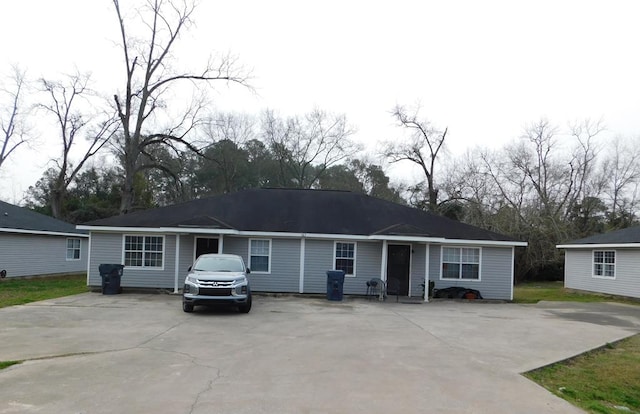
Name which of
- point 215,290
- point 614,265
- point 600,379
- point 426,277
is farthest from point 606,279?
point 215,290

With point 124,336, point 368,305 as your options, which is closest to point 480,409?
point 124,336

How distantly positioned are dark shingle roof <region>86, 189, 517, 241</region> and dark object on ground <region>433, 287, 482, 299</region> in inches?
84.7

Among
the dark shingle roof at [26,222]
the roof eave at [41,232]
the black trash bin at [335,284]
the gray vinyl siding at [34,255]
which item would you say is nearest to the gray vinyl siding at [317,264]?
the black trash bin at [335,284]

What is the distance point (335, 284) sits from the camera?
18531mm

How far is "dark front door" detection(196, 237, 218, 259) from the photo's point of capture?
786 inches

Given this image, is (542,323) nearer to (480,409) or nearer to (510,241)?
(510,241)

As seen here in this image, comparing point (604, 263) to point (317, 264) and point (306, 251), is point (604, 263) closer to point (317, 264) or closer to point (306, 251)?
point (317, 264)

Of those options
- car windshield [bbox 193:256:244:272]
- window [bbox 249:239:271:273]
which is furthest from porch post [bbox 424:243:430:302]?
car windshield [bbox 193:256:244:272]

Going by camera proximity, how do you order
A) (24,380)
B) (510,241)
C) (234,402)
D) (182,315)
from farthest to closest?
1. (510,241)
2. (182,315)
3. (24,380)
4. (234,402)

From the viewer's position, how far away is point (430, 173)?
4434 cm

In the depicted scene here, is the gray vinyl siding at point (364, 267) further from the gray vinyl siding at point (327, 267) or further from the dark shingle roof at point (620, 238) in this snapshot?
the dark shingle roof at point (620, 238)

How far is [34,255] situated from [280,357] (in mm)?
22273

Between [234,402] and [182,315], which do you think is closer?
[234,402]

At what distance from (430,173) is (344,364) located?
37.9 m
